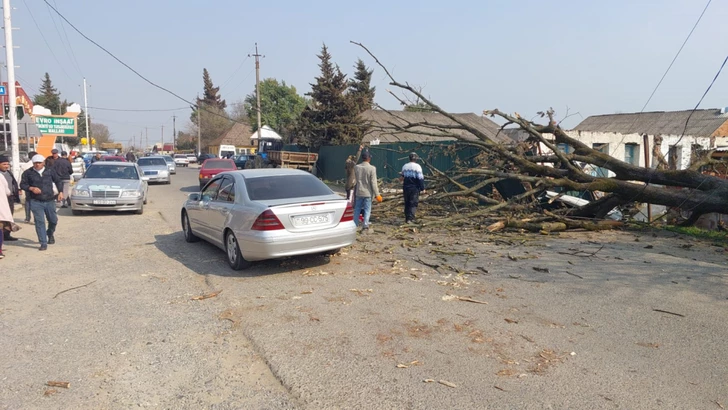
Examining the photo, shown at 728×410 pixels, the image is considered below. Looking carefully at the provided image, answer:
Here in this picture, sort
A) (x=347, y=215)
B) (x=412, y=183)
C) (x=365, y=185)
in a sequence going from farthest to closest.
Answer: (x=412, y=183)
(x=365, y=185)
(x=347, y=215)

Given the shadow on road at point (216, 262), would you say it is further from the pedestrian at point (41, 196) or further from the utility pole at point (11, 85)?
the utility pole at point (11, 85)

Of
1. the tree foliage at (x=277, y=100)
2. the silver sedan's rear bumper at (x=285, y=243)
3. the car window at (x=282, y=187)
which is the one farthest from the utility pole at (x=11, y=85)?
the tree foliage at (x=277, y=100)

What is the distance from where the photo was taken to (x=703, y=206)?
9.76 metres

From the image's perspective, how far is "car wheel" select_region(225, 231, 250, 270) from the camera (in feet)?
23.4

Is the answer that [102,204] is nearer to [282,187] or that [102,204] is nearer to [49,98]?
[282,187]

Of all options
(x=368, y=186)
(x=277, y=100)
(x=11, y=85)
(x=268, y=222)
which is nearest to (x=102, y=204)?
(x=11, y=85)

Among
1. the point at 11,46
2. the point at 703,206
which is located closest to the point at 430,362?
the point at 703,206

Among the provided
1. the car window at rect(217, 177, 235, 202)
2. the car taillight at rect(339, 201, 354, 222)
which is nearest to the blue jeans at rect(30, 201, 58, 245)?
the car window at rect(217, 177, 235, 202)

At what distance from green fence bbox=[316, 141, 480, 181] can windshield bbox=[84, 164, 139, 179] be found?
7.37 m

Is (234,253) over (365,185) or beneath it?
beneath

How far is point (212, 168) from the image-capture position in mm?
21984

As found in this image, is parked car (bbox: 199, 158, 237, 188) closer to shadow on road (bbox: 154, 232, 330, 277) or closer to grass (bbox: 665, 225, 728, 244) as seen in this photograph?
shadow on road (bbox: 154, 232, 330, 277)

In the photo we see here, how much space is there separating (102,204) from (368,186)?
7.36 metres

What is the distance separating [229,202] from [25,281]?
9.34 feet
